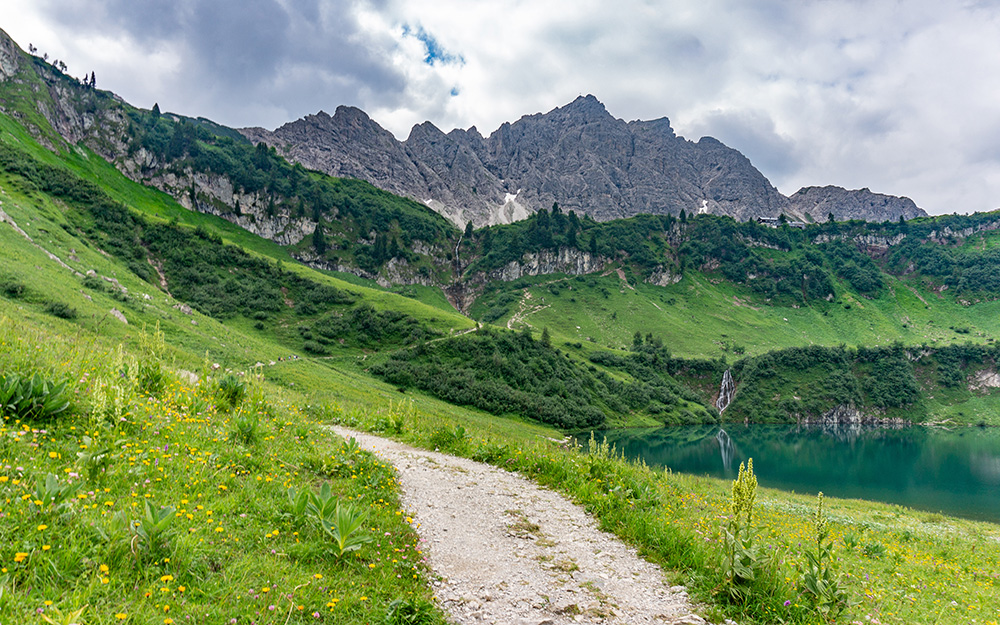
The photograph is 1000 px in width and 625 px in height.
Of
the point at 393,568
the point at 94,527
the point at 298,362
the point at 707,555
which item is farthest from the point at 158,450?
the point at 298,362

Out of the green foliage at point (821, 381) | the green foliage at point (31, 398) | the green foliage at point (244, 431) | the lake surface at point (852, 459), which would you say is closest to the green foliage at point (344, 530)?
the green foliage at point (244, 431)

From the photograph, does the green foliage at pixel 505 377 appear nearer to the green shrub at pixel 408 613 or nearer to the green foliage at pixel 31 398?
the green foliage at pixel 31 398

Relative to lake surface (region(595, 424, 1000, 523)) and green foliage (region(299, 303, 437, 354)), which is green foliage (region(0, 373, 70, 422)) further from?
green foliage (region(299, 303, 437, 354))

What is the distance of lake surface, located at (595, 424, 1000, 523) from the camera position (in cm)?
5088

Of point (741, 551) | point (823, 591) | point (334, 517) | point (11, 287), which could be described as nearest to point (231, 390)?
point (334, 517)

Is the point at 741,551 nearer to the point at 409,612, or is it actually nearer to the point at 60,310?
the point at 409,612

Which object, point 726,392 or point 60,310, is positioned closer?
point 60,310

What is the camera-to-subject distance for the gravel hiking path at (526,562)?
19.4 ft

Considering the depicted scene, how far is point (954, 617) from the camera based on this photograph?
27.7 feet

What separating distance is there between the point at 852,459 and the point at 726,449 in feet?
65.8

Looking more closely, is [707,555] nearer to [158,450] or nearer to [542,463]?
[542,463]

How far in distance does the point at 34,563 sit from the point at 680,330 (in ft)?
646

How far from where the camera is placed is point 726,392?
143250 mm

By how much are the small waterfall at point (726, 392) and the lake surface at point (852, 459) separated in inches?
706
